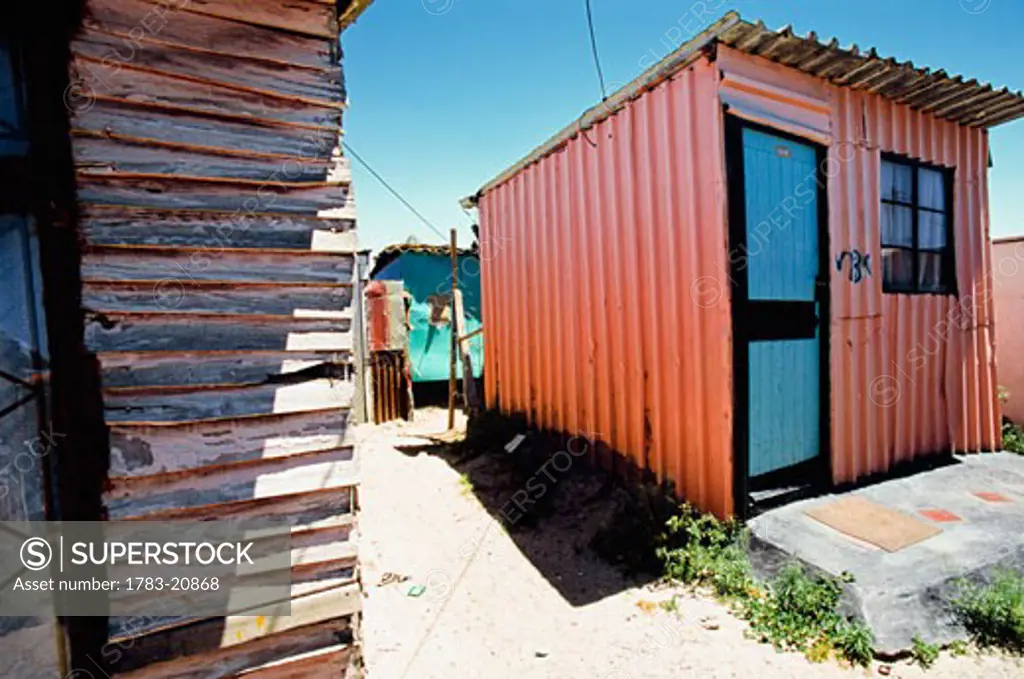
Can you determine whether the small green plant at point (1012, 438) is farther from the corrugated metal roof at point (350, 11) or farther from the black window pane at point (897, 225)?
the corrugated metal roof at point (350, 11)

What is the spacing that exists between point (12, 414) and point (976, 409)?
27.3 feet

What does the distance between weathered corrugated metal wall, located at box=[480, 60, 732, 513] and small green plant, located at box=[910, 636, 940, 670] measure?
1.37 metres

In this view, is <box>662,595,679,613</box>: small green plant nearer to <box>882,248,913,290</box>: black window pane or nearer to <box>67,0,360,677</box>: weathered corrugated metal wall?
<box>67,0,360,677</box>: weathered corrugated metal wall

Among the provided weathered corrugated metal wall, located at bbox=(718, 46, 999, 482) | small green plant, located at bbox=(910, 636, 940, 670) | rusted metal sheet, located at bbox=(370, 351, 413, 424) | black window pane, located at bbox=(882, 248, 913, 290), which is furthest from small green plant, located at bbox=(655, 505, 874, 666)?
rusted metal sheet, located at bbox=(370, 351, 413, 424)

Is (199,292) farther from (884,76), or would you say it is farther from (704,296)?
(884,76)

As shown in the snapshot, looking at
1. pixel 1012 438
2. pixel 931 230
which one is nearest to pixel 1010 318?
pixel 1012 438

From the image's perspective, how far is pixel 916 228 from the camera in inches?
211

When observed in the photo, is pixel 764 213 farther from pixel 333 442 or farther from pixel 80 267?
pixel 80 267

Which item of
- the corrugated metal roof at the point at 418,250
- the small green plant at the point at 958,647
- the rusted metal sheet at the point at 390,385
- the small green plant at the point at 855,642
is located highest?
the corrugated metal roof at the point at 418,250

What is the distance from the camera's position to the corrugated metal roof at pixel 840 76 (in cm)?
387

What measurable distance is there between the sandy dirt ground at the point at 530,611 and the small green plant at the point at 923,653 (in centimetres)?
5

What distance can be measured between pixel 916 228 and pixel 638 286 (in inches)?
129

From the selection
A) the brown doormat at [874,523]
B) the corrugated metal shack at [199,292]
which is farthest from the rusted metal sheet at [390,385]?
the corrugated metal shack at [199,292]

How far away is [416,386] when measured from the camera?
11.4 m
